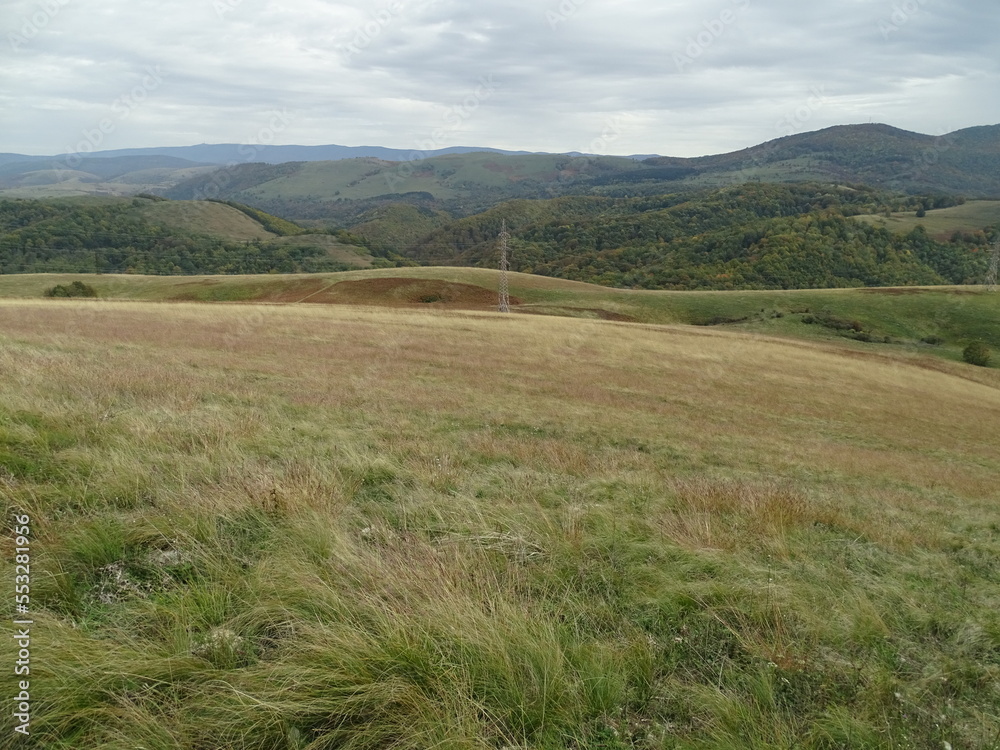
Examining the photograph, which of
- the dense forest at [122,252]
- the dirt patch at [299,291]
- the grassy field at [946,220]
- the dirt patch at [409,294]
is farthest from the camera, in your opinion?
the grassy field at [946,220]

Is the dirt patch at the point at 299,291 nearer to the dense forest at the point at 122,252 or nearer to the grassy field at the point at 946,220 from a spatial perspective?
the dense forest at the point at 122,252

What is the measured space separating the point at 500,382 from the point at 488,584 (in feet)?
53.1

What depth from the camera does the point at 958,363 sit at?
49.8 meters

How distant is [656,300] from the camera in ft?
220

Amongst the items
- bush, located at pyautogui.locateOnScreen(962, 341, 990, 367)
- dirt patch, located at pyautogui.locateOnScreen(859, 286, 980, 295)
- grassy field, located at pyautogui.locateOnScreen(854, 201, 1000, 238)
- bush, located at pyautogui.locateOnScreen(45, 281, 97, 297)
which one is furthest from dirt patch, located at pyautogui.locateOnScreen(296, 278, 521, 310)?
grassy field, located at pyautogui.locateOnScreen(854, 201, 1000, 238)

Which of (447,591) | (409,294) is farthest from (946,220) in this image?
(447,591)

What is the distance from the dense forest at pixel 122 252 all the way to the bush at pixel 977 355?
126 m

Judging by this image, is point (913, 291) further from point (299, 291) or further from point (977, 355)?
point (299, 291)

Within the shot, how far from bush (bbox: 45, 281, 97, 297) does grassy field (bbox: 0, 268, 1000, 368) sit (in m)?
1.59

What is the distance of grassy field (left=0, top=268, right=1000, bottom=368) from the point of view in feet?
197

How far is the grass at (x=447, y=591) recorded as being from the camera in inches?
108

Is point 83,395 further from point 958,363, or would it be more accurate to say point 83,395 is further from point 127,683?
point 958,363

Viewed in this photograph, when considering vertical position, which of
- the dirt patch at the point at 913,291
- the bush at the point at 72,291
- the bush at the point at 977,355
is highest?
the dirt patch at the point at 913,291

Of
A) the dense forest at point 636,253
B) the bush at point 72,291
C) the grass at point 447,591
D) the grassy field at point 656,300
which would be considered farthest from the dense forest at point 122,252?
the grass at point 447,591
